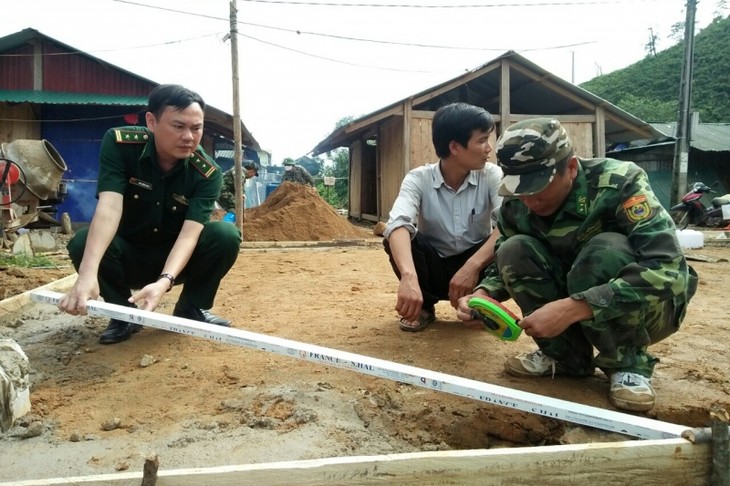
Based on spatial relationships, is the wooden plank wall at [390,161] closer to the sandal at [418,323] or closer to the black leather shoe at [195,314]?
the sandal at [418,323]

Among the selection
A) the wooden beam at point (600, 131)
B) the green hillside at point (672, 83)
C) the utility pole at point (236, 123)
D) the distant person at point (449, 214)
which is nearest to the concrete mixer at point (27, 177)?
the utility pole at point (236, 123)

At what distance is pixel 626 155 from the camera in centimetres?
1959

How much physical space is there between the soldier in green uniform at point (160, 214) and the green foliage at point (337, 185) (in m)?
18.2

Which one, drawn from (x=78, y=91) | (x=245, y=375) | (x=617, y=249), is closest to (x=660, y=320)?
(x=617, y=249)

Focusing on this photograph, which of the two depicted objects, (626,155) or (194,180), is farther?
(626,155)

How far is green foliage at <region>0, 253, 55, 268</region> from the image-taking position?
5.55 metres

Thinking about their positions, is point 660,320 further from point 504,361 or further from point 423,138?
point 423,138

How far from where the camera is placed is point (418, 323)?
2885 millimetres

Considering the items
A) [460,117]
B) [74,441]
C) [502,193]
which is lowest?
[74,441]

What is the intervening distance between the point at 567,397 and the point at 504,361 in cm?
46

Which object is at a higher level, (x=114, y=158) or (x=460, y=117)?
(x=460, y=117)

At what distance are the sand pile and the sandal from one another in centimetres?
720

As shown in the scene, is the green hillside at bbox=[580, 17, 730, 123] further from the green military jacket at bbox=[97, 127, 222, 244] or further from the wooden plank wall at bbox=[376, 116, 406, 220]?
the green military jacket at bbox=[97, 127, 222, 244]

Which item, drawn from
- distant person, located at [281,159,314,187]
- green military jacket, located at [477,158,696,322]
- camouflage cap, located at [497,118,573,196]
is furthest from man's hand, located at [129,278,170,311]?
distant person, located at [281,159,314,187]
